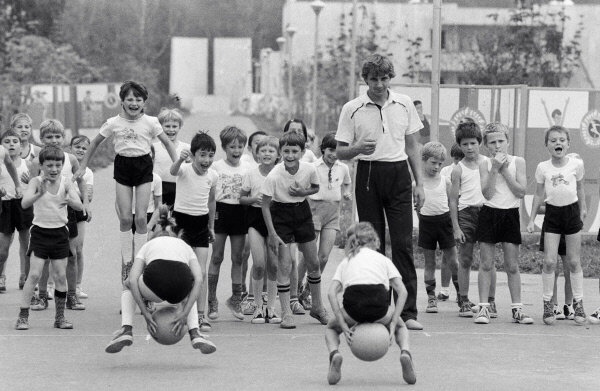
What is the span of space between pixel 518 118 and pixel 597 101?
1.15m

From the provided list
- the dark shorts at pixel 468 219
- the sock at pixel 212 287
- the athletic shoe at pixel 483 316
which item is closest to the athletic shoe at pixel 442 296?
the dark shorts at pixel 468 219

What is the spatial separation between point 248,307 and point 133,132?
6.57 ft

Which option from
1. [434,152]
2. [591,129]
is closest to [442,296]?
[434,152]

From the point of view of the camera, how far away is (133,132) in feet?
40.4

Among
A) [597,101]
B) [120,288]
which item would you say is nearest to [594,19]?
[597,101]

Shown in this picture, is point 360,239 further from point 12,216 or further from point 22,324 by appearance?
point 12,216

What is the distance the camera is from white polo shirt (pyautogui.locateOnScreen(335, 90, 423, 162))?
11023 millimetres

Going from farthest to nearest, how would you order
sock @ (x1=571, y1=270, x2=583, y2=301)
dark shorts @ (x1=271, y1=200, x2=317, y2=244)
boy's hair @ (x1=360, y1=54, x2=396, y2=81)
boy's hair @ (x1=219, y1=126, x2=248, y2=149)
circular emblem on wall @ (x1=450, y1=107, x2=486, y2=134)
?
circular emblem on wall @ (x1=450, y1=107, x2=486, y2=134), boy's hair @ (x1=219, y1=126, x2=248, y2=149), sock @ (x1=571, y1=270, x2=583, y2=301), dark shorts @ (x1=271, y1=200, x2=317, y2=244), boy's hair @ (x1=360, y1=54, x2=396, y2=81)

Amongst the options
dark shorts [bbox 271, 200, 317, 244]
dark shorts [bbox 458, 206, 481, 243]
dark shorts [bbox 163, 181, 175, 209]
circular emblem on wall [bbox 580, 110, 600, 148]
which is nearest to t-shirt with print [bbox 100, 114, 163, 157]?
dark shorts [bbox 163, 181, 175, 209]

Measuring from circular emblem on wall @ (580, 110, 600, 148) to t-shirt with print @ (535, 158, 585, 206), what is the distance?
651 cm

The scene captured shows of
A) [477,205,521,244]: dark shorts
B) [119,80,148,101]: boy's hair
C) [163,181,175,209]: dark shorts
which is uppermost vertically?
[119,80,148,101]: boy's hair

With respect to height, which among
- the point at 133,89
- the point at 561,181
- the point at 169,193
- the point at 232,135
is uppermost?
the point at 133,89

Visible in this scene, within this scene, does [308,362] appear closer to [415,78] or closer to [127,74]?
[415,78]

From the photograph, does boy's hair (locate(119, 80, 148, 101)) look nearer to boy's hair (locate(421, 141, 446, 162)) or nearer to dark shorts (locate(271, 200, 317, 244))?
dark shorts (locate(271, 200, 317, 244))
